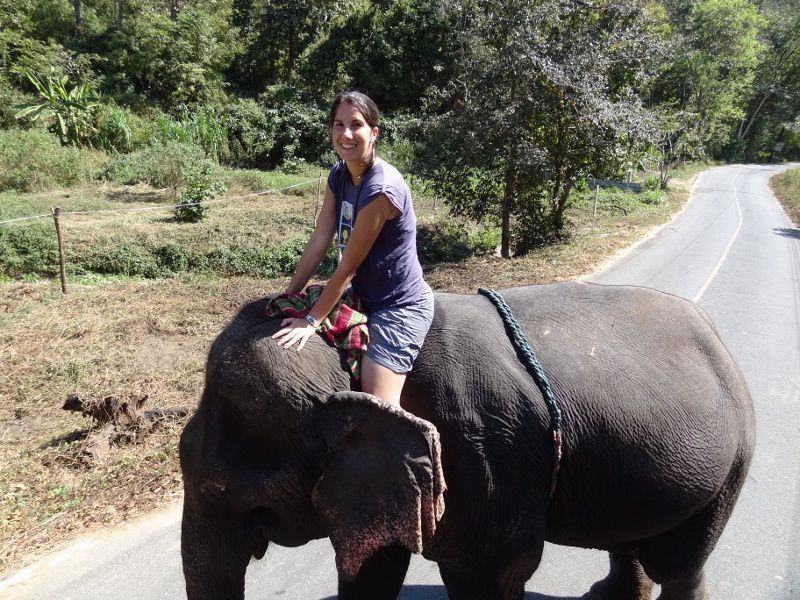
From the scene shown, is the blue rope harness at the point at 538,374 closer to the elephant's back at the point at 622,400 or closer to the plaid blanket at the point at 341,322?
the elephant's back at the point at 622,400

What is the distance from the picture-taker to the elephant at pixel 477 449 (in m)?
1.92

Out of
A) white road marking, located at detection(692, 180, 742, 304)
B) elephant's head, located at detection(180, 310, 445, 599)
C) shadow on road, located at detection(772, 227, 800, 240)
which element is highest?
elephant's head, located at detection(180, 310, 445, 599)

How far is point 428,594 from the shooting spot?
3410 millimetres

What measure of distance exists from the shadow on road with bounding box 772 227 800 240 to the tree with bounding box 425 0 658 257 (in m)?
7.55

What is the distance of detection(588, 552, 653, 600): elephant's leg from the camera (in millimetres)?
3049

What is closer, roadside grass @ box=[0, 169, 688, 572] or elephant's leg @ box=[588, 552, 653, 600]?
elephant's leg @ box=[588, 552, 653, 600]

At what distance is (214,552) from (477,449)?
40.3 inches

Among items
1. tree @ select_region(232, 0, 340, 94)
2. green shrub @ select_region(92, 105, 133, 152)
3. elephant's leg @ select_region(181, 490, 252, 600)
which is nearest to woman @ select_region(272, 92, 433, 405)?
elephant's leg @ select_region(181, 490, 252, 600)

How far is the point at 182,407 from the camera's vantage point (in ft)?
17.9

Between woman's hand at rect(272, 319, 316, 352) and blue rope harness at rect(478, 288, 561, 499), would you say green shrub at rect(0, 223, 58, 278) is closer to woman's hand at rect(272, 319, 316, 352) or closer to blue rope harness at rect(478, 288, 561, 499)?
woman's hand at rect(272, 319, 316, 352)

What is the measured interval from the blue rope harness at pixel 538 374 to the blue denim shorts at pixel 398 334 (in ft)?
1.12

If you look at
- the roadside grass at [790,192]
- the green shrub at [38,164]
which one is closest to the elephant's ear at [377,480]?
the green shrub at [38,164]

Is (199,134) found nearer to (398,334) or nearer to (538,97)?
(538,97)

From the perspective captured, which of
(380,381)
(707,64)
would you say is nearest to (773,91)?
(707,64)
